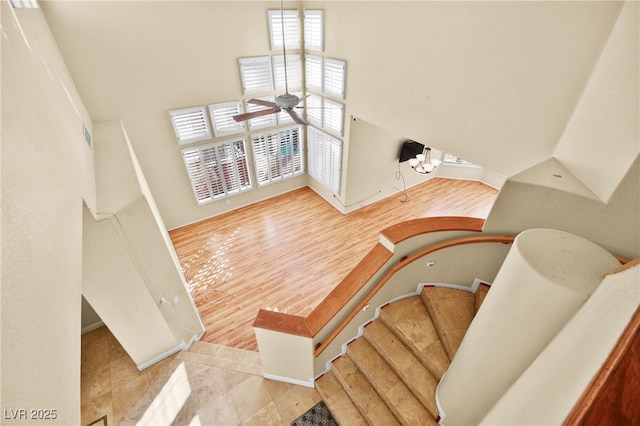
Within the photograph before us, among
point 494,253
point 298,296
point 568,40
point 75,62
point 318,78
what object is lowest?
point 298,296

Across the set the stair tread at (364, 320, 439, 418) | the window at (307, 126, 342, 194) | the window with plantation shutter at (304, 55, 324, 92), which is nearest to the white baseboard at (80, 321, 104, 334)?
the stair tread at (364, 320, 439, 418)

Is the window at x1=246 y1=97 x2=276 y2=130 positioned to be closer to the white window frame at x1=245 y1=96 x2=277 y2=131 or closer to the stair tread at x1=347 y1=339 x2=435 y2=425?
the white window frame at x1=245 y1=96 x2=277 y2=131

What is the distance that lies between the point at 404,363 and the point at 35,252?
3305mm

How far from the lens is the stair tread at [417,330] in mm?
3000

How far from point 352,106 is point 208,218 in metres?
4.41

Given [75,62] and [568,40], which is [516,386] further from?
[75,62]

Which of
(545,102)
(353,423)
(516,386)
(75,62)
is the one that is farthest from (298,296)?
(75,62)

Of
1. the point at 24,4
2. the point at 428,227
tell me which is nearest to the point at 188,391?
the point at 428,227

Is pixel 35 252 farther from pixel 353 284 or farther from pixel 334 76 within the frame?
pixel 334 76

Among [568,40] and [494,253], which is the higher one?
[568,40]

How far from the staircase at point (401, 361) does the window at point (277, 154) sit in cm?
490

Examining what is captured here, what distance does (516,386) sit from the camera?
1698 millimetres

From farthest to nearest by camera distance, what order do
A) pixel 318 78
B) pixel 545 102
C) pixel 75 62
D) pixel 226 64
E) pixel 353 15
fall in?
1. pixel 318 78
2. pixel 226 64
3. pixel 353 15
4. pixel 75 62
5. pixel 545 102

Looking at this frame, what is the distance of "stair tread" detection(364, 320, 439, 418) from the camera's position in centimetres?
289
